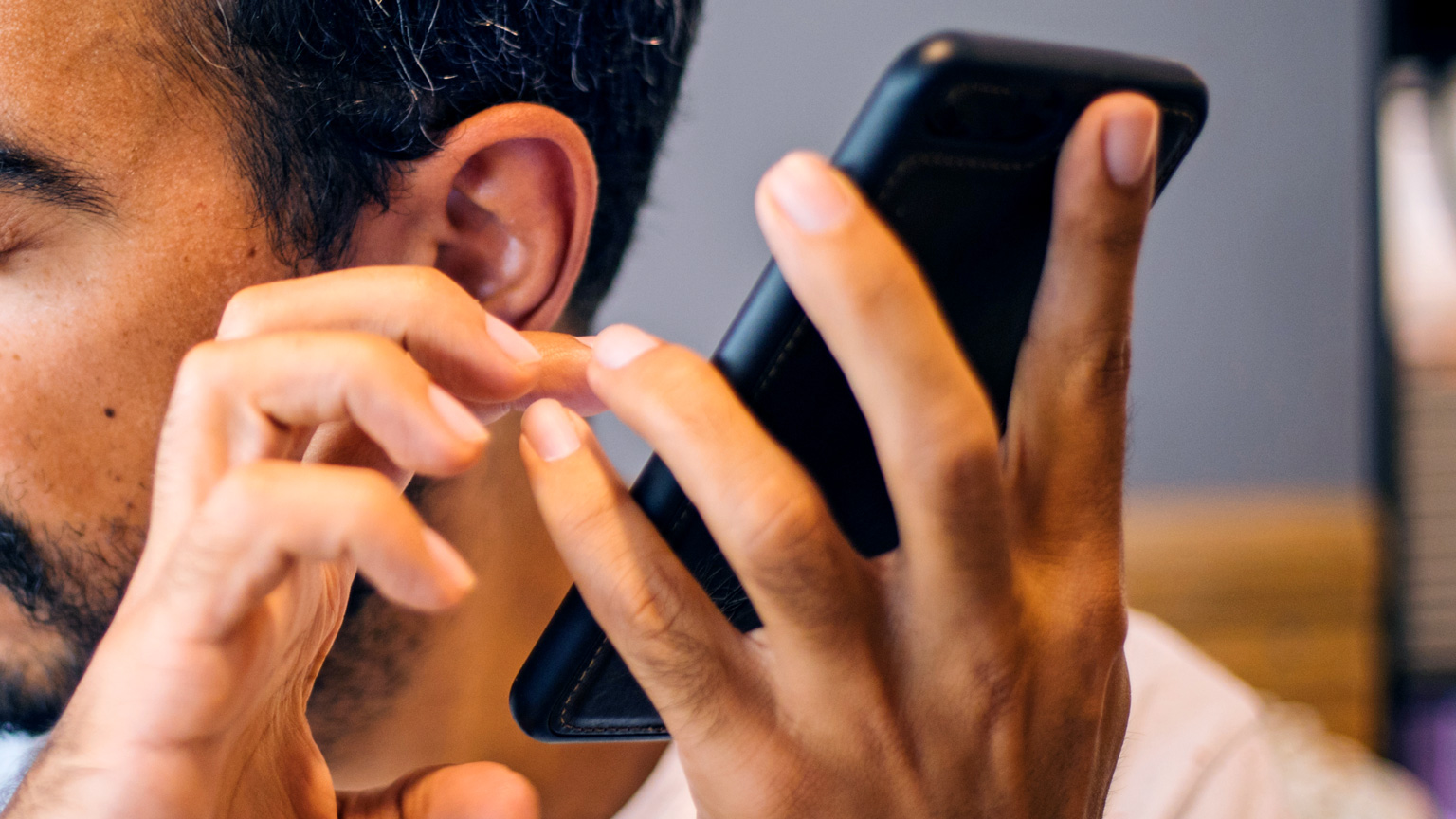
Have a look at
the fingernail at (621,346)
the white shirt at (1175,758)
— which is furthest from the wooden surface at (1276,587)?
the fingernail at (621,346)

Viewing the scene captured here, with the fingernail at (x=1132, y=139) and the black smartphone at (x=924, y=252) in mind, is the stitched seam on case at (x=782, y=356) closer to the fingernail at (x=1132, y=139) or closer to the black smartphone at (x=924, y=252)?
the black smartphone at (x=924, y=252)

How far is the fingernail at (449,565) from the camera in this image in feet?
1.30

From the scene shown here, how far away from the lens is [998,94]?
400mm

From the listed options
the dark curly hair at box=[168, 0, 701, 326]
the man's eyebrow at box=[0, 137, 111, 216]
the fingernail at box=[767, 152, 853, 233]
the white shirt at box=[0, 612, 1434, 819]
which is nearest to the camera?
the fingernail at box=[767, 152, 853, 233]

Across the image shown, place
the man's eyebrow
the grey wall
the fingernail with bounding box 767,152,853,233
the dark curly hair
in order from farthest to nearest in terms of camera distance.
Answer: the grey wall
the dark curly hair
the man's eyebrow
the fingernail with bounding box 767,152,853,233

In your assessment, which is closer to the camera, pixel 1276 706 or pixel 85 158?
pixel 85 158

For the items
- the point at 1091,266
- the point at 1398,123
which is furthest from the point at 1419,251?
the point at 1091,266

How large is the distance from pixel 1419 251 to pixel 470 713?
2505mm

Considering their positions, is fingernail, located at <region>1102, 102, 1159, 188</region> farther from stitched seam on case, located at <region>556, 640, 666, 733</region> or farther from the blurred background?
the blurred background

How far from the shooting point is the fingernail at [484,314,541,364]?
485 mm

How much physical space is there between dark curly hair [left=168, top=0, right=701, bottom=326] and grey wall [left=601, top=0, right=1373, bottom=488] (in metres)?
1.20

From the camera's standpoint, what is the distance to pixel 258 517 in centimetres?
40

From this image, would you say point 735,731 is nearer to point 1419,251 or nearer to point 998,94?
point 998,94

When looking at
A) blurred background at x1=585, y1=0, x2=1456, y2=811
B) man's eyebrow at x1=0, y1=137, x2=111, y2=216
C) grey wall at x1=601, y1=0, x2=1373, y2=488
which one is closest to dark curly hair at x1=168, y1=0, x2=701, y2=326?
man's eyebrow at x1=0, y1=137, x2=111, y2=216
